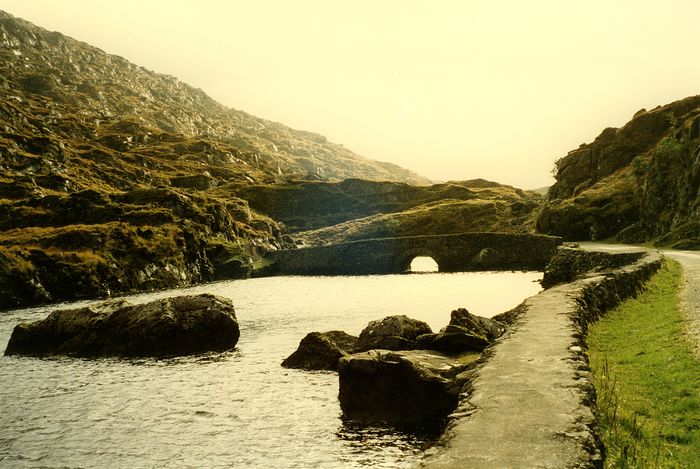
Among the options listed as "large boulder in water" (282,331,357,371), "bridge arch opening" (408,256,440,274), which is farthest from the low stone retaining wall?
"bridge arch opening" (408,256,440,274)

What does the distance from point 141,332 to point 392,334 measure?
53.5 feet

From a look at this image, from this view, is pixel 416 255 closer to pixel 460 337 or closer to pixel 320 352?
pixel 320 352

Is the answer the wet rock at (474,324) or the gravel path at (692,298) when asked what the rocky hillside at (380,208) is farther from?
the wet rock at (474,324)

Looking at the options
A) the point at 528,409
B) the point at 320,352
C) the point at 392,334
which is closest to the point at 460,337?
the point at 392,334

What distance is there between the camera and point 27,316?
46.6 m

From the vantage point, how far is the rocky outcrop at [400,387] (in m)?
16.1

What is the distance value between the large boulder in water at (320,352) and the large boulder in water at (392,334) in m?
1.30

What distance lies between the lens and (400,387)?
54.6ft

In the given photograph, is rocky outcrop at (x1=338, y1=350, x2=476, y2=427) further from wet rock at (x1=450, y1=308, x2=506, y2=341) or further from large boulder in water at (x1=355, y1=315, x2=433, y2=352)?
large boulder in water at (x1=355, y1=315, x2=433, y2=352)

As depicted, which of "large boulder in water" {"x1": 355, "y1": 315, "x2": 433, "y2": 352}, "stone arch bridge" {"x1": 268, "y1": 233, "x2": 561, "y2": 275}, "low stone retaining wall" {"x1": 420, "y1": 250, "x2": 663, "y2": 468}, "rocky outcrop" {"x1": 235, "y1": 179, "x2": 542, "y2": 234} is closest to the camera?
"low stone retaining wall" {"x1": 420, "y1": 250, "x2": 663, "y2": 468}

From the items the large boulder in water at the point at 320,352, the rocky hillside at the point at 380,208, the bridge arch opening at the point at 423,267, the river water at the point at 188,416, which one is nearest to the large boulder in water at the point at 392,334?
the large boulder in water at the point at 320,352

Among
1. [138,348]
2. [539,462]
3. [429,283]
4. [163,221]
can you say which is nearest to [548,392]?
[539,462]

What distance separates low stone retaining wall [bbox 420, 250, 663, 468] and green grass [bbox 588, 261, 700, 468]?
65 centimetres

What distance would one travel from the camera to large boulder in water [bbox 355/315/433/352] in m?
22.6
